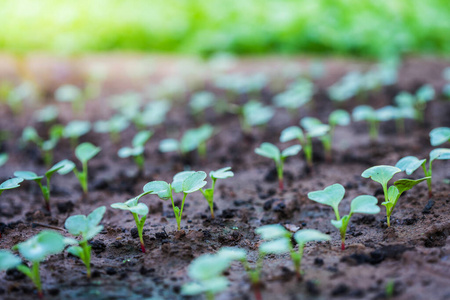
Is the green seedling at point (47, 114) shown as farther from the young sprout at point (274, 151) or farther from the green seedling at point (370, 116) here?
the green seedling at point (370, 116)

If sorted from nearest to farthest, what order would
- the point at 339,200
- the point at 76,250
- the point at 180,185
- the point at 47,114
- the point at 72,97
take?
1. the point at 76,250
2. the point at 339,200
3. the point at 180,185
4. the point at 47,114
5. the point at 72,97

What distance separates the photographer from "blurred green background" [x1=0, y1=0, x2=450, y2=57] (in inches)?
181

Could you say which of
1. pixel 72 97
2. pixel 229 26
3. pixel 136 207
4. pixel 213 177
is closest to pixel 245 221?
pixel 213 177

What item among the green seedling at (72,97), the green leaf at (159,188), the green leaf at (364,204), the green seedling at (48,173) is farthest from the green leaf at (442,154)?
the green seedling at (72,97)

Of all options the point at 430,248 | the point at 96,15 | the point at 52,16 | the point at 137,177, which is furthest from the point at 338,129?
the point at 52,16

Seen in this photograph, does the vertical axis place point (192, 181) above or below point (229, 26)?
below

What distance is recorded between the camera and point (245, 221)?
1632 millimetres

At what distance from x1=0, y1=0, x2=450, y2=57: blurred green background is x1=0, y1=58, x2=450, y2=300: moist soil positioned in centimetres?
188

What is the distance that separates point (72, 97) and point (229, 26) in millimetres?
2533

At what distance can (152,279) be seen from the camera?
48.7 inches

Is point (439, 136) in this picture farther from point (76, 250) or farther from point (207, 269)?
point (76, 250)

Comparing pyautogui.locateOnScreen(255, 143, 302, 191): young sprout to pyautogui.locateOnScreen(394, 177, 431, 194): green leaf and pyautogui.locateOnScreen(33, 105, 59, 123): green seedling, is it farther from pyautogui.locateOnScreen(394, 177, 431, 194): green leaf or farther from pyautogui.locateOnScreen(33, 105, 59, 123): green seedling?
pyautogui.locateOnScreen(33, 105, 59, 123): green seedling

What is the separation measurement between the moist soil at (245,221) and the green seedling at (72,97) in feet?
0.98

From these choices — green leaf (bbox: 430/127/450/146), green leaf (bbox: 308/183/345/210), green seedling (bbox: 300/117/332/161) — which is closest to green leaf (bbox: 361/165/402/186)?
green leaf (bbox: 308/183/345/210)
